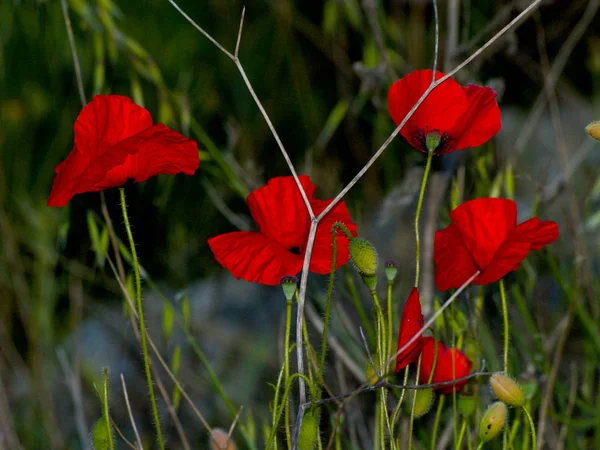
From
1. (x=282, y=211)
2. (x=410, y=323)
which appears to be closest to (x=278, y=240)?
(x=282, y=211)

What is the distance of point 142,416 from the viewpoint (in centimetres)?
132

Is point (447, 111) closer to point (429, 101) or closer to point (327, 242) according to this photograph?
point (429, 101)

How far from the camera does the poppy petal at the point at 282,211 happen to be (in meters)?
0.71

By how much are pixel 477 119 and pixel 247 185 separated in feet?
1.72

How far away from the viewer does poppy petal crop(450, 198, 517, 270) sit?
0.71 m

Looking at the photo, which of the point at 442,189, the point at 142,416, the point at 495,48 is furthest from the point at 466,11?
the point at 142,416

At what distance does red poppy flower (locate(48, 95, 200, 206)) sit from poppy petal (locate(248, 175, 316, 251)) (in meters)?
0.06

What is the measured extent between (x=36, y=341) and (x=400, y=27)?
939 mm

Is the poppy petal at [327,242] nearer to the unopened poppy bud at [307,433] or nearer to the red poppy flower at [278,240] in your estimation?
the red poppy flower at [278,240]

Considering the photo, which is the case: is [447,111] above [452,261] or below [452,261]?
above

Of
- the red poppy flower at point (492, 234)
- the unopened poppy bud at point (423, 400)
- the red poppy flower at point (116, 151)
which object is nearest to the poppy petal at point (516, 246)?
the red poppy flower at point (492, 234)

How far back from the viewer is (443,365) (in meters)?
0.75

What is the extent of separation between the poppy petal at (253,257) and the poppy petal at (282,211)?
0.02 metres

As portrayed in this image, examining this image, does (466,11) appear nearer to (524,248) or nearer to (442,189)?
(442,189)
